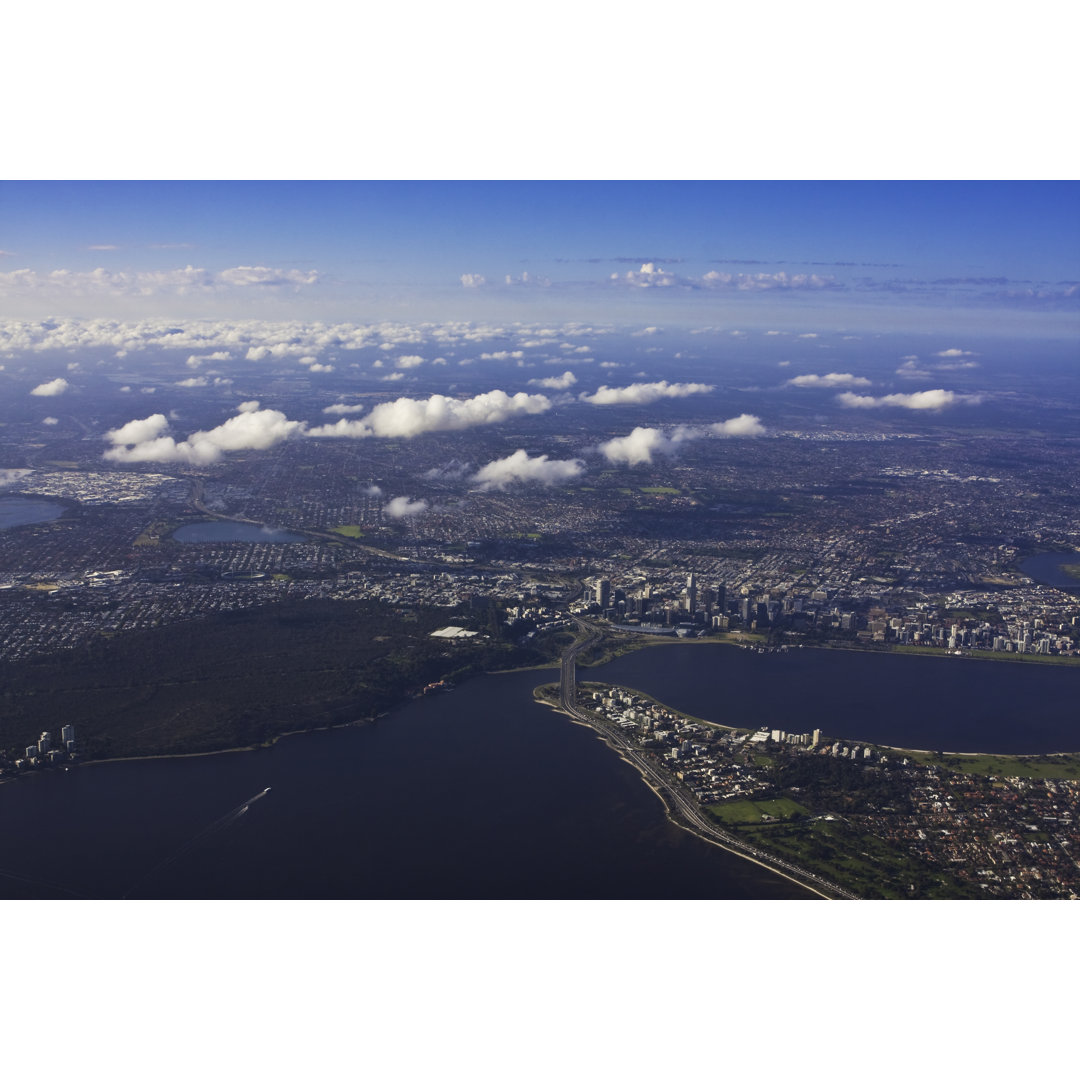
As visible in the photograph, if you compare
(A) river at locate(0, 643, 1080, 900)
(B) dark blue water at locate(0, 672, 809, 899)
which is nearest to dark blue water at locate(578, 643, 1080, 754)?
(A) river at locate(0, 643, 1080, 900)

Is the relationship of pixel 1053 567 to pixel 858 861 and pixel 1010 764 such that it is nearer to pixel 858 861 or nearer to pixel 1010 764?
pixel 1010 764

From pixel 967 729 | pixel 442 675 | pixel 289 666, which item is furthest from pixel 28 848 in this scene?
pixel 967 729

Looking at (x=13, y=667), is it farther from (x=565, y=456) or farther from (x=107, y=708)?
(x=565, y=456)

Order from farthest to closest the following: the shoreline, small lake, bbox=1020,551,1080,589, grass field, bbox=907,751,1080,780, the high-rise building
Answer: small lake, bbox=1020,551,1080,589, the high-rise building, grass field, bbox=907,751,1080,780, the shoreline

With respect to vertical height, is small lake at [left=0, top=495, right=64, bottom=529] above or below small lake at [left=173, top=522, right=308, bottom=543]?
above

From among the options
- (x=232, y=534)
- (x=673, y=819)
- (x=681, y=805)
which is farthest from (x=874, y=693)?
(x=232, y=534)

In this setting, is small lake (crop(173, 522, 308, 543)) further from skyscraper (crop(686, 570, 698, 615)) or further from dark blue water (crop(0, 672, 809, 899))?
dark blue water (crop(0, 672, 809, 899))

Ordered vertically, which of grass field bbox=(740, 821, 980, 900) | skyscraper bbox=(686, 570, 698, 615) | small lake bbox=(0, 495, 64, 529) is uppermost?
grass field bbox=(740, 821, 980, 900)
